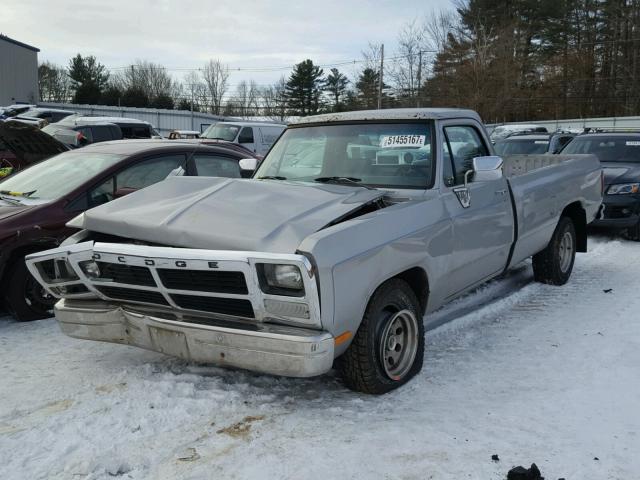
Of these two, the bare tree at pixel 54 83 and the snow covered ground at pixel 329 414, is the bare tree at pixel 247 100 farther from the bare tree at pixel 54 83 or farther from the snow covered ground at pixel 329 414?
the snow covered ground at pixel 329 414

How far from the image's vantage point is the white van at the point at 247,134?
19.7 metres

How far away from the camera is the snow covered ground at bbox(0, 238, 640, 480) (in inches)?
115

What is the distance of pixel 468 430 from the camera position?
10.7 ft

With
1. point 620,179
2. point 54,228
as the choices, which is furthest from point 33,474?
point 620,179

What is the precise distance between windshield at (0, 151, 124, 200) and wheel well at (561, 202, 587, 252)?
5082mm

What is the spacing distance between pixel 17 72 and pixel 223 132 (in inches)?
1578

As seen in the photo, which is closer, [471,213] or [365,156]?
[471,213]

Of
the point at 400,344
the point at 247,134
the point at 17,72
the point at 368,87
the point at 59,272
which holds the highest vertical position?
the point at 17,72

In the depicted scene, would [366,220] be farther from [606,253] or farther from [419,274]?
[606,253]

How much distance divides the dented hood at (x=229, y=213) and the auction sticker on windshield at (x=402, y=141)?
1.98 feet

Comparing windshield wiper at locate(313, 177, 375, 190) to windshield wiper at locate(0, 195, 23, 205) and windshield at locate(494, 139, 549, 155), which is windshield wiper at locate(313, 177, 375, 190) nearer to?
windshield wiper at locate(0, 195, 23, 205)

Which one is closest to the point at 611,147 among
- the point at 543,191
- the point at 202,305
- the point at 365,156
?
the point at 543,191

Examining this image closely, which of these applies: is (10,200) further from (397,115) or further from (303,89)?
(303,89)

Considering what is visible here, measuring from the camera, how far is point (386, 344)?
377cm
